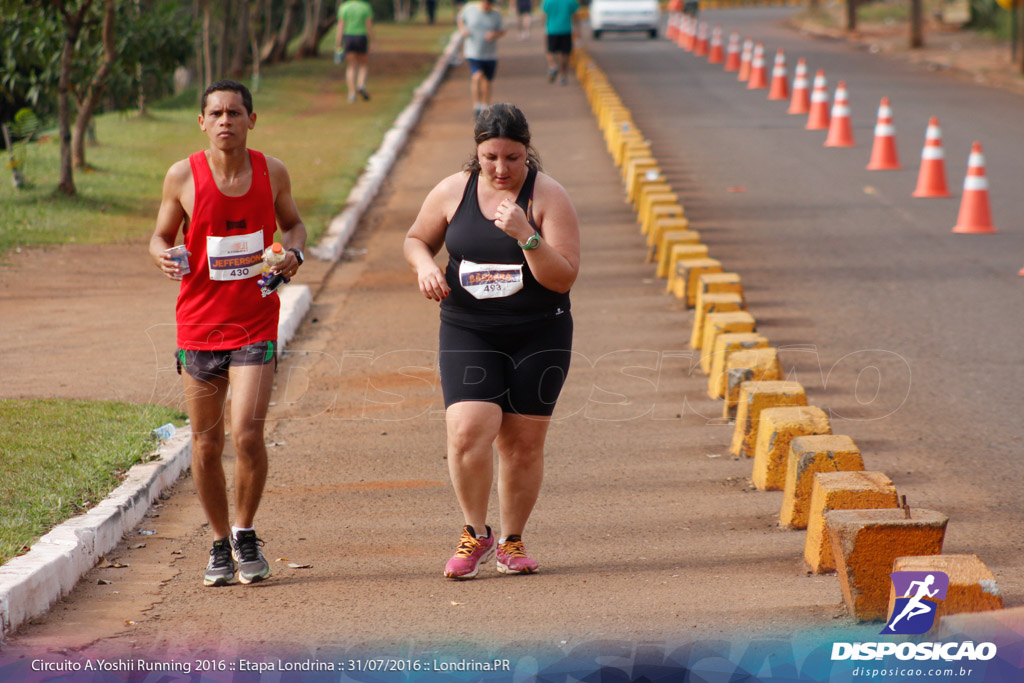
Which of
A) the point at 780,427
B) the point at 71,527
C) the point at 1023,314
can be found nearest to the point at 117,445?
the point at 71,527

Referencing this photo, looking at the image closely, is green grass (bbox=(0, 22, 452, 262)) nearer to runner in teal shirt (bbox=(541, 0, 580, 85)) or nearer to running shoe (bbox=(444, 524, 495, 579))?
runner in teal shirt (bbox=(541, 0, 580, 85))

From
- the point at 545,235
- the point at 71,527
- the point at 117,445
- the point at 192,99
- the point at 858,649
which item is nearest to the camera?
the point at 858,649

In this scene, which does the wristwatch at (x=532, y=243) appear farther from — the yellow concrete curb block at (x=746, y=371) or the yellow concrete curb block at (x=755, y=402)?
the yellow concrete curb block at (x=746, y=371)

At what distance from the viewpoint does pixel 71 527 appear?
5.09 m

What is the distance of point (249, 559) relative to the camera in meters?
4.95

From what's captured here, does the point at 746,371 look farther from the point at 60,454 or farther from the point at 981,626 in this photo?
the point at 60,454

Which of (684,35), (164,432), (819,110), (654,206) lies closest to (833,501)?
(164,432)

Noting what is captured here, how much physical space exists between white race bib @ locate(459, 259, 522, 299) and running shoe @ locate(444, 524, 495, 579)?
0.93 m

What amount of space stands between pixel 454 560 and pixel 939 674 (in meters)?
1.86

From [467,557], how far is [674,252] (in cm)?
557

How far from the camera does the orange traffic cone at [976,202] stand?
1222 cm

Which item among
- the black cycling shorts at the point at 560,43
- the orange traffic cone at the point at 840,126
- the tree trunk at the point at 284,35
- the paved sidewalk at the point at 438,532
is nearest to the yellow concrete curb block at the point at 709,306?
the paved sidewalk at the point at 438,532

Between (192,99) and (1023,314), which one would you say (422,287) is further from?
(192,99)

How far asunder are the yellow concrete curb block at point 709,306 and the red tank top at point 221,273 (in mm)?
4140
